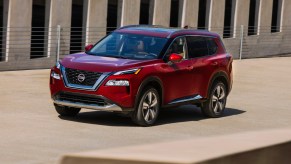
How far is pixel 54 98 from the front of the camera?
50.7 feet

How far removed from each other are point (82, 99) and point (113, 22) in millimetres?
17511

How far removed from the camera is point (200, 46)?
17.0 m

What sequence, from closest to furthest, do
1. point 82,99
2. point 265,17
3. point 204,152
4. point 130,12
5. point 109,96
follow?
point 204,152, point 109,96, point 82,99, point 130,12, point 265,17

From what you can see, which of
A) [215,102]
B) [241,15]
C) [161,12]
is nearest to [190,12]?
[161,12]

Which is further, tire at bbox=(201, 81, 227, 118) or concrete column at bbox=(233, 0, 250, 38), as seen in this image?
concrete column at bbox=(233, 0, 250, 38)

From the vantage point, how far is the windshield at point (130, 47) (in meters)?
15.8

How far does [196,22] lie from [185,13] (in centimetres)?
100

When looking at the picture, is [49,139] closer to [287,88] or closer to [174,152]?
[174,152]

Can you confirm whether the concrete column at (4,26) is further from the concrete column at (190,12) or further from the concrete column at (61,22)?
the concrete column at (190,12)

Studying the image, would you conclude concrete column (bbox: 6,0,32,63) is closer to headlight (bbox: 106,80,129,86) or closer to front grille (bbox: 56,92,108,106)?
front grille (bbox: 56,92,108,106)

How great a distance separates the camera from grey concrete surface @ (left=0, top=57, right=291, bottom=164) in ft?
41.4

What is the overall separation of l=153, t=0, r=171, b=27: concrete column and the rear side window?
16.5 m

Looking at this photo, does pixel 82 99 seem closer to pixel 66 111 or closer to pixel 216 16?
pixel 66 111

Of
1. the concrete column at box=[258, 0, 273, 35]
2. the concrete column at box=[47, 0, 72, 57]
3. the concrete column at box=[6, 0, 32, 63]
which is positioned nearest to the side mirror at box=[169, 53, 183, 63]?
A: the concrete column at box=[6, 0, 32, 63]
